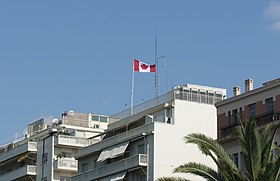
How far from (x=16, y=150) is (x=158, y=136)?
3166cm

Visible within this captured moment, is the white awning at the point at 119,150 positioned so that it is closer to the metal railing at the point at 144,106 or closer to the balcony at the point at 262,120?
the metal railing at the point at 144,106

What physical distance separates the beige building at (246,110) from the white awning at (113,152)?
50.4ft

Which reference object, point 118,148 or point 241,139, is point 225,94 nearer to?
point 118,148

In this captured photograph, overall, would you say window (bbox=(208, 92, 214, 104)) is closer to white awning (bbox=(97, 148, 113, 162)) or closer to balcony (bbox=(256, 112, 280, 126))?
white awning (bbox=(97, 148, 113, 162))

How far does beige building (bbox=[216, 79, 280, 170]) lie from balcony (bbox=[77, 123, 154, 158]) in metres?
→ 11.7

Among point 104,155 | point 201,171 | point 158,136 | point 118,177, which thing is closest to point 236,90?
point 158,136

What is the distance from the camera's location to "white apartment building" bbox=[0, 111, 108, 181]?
96.3 meters

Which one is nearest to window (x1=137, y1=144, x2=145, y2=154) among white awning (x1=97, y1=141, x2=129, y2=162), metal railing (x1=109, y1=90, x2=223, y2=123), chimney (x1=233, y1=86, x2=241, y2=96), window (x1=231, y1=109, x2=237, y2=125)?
white awning (x1=97, y1=141, x2=129, y2=162)

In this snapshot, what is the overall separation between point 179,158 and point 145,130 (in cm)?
410

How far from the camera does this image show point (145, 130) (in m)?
79.3

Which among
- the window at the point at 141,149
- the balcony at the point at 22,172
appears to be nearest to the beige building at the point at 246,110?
the window at the point at 141,149

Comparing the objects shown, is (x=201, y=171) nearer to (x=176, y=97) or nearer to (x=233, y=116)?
(x=233, y=116)

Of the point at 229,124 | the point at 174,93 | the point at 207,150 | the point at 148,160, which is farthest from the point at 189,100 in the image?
the point at 207,150

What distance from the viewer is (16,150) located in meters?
105
